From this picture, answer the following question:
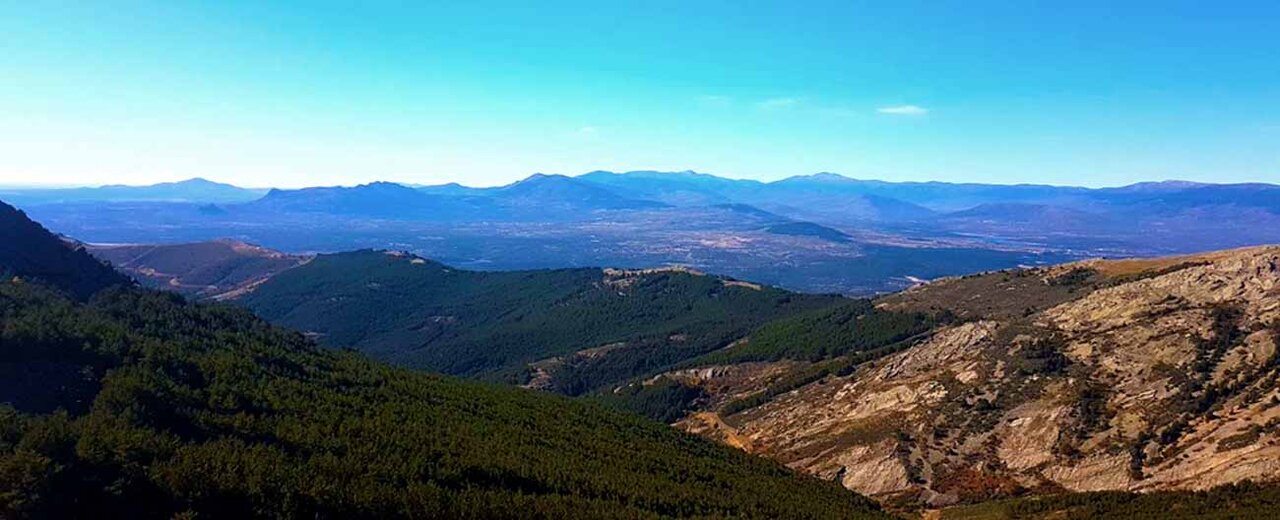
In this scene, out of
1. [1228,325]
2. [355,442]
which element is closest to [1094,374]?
[1228,325]

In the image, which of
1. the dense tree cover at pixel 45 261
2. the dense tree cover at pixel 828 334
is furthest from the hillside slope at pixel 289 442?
the dense tree cover at pixel 828 334

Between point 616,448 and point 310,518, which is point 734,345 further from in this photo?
point 310,518

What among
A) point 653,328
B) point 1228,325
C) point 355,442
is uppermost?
point 1228,325

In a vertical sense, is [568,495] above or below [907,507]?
above

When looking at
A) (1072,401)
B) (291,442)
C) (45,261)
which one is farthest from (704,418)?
(45,261)

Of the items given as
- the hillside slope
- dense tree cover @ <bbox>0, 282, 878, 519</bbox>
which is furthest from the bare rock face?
dense tree cover @ <bbox>0, 282, 878, 519</bbox>

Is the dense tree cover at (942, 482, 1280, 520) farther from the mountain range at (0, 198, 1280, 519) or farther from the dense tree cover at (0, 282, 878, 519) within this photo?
the dense tree cover at (0, 282, 878, 519)
